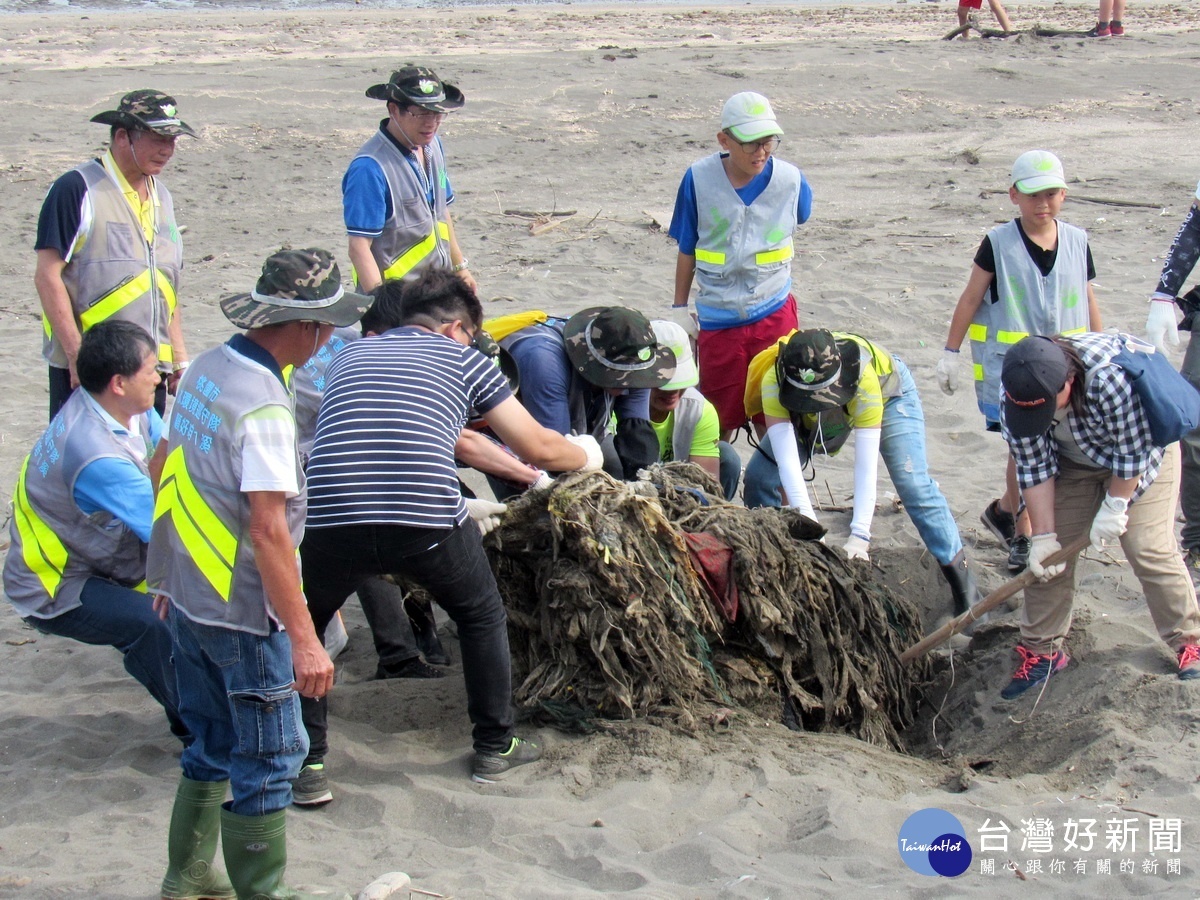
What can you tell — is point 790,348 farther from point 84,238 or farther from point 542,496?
point 84,238

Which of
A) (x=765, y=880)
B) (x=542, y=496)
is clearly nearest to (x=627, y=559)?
(x=542, y=496)

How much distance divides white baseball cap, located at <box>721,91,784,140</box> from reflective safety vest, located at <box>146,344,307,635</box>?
117 inches

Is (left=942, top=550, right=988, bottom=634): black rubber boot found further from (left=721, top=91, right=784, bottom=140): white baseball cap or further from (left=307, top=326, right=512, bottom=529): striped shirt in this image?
(left=307, top=326, right=512, bottom=529): striped shirt

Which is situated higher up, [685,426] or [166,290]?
[166,290]

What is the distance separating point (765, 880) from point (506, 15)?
65.0 ft

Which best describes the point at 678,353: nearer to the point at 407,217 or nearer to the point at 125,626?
the point at 407,217

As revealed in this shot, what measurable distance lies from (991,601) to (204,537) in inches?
106

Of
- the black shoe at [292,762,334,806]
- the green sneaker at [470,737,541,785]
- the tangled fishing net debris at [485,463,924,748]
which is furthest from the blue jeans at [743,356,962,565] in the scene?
the black shoe at [292,762,334,806]

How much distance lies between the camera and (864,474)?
15.1 feet

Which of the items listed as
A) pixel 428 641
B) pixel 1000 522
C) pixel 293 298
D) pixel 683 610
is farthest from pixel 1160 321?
pixel 293 298

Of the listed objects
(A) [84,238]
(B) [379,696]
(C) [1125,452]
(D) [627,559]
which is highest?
(A) [84,238]

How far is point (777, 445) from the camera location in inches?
183

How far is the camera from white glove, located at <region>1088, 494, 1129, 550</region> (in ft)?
12.9

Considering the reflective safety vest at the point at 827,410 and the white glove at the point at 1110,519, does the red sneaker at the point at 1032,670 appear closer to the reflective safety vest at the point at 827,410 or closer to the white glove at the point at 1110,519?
the white glove at the point at 1110,519
